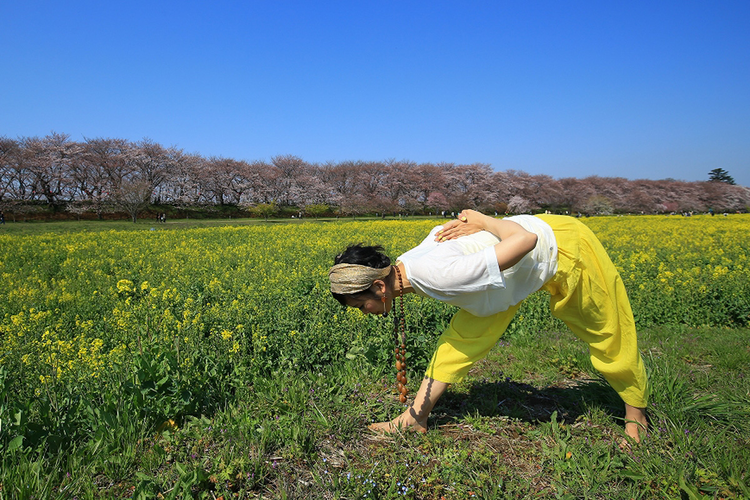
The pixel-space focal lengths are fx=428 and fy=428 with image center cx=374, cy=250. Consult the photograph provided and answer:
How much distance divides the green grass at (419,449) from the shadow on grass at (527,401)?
0.04 ft

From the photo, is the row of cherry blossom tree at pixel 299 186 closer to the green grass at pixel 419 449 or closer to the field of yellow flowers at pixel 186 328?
the field of yellow flowers at pixel 186 328

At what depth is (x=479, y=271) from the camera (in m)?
1.87

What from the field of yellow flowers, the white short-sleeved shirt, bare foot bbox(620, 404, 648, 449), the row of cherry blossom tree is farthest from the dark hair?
the row of cherry blossom tree

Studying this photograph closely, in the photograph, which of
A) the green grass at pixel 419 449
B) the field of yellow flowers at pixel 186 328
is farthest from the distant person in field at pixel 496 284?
the field of yellow flowers at pixel 186 328

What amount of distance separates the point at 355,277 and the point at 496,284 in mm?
672

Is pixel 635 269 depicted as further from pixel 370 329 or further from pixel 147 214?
pixel 147 214

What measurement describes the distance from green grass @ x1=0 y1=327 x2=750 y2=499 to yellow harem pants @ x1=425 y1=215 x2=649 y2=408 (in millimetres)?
410

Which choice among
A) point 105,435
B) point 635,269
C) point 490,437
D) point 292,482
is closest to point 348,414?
point 292,482

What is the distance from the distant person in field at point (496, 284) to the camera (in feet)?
6.38

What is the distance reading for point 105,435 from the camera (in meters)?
2.38

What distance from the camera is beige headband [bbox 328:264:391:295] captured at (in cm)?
212

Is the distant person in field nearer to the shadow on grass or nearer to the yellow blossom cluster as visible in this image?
the shadow on grass

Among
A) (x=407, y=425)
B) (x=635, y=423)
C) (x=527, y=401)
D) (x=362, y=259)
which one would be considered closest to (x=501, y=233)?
(x=362, y=259)

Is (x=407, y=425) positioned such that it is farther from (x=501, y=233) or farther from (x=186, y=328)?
(x=186, y=328)
